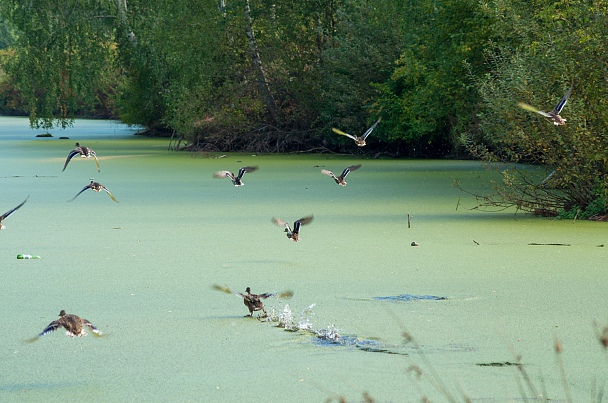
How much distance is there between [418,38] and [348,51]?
108 inches

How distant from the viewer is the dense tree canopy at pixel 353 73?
919 cm

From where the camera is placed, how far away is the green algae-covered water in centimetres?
398

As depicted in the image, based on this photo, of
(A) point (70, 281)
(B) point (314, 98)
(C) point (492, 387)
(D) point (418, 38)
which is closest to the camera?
(C) point (492, 387)

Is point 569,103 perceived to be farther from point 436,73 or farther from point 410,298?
point 436,73

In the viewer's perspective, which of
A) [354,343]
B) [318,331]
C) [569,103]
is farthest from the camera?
[569,103]

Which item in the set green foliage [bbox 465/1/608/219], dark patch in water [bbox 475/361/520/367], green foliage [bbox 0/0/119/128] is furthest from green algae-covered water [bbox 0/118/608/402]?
green foliage [bbox 0/0/119/128]

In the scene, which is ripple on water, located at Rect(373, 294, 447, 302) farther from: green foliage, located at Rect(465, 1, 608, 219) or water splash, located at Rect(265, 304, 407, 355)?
green foliage, located at Rect(465, 1, 608, 219)

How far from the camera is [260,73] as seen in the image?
20938mm

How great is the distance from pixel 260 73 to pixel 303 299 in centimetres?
1561

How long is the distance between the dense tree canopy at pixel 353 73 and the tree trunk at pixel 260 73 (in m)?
0.03

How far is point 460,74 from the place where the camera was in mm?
15328

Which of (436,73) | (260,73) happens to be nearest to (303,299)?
(436,73)

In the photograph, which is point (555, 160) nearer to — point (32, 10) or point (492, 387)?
point (492, 387)

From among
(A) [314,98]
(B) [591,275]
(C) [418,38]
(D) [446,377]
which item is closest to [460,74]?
(C) [418,38]
